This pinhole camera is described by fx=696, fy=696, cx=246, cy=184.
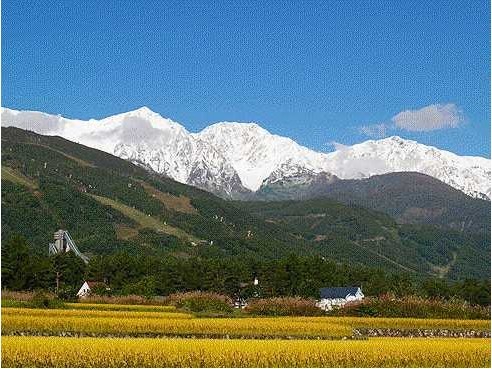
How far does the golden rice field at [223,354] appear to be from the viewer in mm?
21625

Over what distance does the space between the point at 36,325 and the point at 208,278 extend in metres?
51.4

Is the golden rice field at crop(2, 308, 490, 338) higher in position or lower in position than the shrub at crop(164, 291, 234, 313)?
higher

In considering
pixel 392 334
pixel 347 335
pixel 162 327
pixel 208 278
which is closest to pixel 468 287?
A: pixel 208 278

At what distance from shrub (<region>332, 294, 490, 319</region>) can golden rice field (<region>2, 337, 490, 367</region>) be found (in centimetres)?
2831

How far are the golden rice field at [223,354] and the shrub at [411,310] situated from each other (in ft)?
92.9

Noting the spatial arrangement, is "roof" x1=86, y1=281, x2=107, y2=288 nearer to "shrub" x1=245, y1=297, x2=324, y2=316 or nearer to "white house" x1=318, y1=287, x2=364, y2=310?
"white house" x1=318, y1=287, x2=364, y2=310

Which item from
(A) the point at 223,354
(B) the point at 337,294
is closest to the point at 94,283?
(B) the point at 337,294

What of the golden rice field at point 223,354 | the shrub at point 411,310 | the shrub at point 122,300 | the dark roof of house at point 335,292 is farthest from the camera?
the dark roof of house at point 335,292

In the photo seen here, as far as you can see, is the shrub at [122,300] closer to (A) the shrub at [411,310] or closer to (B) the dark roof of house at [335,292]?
(A) the shrub at [411,310]

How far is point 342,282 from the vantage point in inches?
3585

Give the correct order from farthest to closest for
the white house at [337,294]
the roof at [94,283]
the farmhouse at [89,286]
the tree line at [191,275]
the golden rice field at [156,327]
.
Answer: the roof at [94,283], the tree line at [191,275], the white house at [337,294], the farmhouse at [89,286], the golden rice field at [156,327]

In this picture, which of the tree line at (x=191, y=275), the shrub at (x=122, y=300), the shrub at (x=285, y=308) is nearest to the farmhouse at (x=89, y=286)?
the tree line at (x=191, y=275)

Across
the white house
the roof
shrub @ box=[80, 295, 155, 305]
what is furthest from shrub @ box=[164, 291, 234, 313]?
the white house

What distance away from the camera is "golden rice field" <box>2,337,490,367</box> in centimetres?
2162
